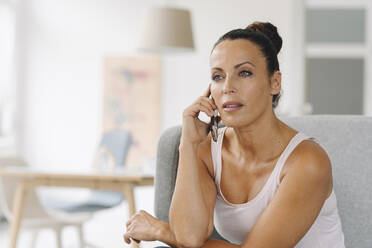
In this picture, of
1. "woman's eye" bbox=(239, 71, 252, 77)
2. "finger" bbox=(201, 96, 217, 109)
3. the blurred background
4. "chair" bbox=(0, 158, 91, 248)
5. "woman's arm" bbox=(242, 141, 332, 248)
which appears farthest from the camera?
the blurred background

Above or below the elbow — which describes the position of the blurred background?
above

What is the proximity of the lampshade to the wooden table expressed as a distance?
3.50ft

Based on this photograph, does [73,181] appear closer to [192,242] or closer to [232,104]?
[192,242]

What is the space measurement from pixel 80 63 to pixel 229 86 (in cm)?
451

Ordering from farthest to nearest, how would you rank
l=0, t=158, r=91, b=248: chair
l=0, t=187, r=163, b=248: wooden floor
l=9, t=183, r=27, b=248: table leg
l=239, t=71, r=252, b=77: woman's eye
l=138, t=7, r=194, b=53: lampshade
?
l=0, t=187, r=163, b=248: wooden floor
l=138, t=7, r=194, b=53: lampshade
l=0, t=158, r=91, b=248: chair
l=9, t=183, r=27, b=248: table leg
l=239, t=71, r=252, b=77: woman's eye

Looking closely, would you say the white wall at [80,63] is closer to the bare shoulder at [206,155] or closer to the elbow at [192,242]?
the bare shoulder at [206,155]

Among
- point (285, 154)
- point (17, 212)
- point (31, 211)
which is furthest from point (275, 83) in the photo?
point (31, 211)

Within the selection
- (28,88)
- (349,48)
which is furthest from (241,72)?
(28,88)

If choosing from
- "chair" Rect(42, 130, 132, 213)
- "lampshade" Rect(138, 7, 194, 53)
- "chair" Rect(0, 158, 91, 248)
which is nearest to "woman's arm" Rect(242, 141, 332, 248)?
"chair" Rect(42, 130, 132, 213)

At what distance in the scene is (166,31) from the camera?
3.82 metres

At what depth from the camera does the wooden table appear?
310 centimetres

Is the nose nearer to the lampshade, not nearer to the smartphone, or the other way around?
the smartphone

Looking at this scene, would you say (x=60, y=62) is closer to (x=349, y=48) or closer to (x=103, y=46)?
(x=103, y=46)

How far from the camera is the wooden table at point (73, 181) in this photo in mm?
3098
